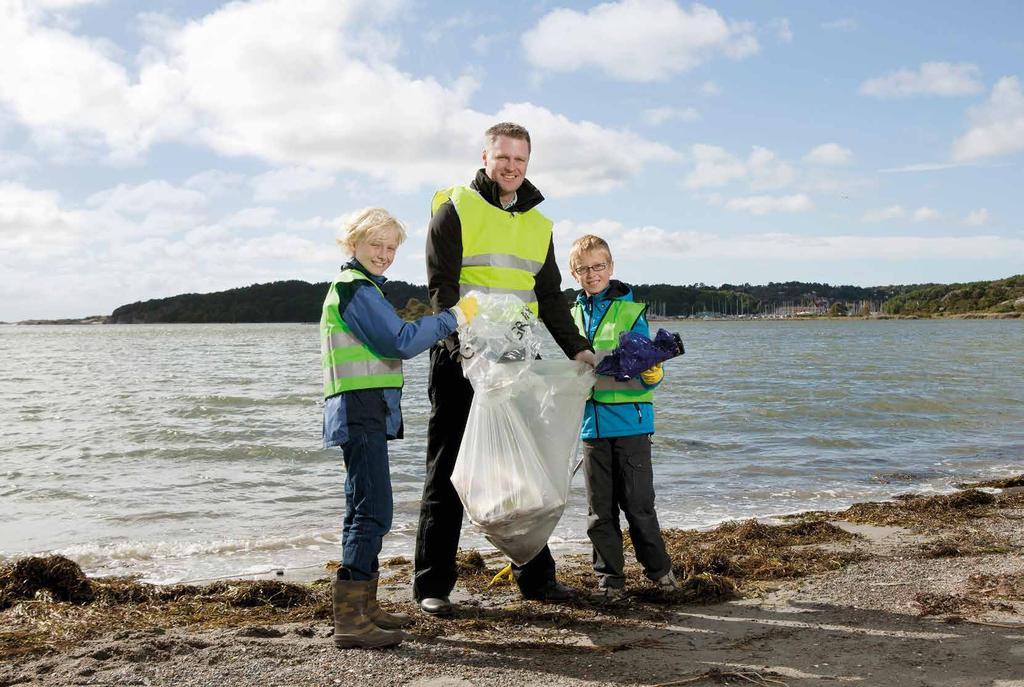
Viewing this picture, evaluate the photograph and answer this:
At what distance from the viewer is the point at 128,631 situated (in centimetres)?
405

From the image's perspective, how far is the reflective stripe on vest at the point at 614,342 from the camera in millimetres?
4598

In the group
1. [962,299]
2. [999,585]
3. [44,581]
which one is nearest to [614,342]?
[999,585]

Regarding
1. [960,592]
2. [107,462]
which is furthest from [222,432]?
[960,592]

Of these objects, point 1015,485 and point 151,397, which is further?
point 151,397

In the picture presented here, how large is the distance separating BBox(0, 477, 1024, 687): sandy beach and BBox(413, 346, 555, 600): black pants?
0.72ft

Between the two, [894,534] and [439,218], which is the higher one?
[439,218]

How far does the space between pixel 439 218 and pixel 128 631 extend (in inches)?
97.3

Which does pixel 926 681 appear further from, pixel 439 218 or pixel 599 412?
pixel 439 218

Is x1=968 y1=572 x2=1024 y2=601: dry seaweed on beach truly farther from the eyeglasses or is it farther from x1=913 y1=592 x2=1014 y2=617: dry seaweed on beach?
the eyeglasses

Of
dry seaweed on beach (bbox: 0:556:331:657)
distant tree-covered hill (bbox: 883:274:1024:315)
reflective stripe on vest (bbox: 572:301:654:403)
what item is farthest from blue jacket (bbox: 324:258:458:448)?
distant tree-covered hill (bbox: 883:274:1024:315)

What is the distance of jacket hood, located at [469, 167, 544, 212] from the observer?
433 cm

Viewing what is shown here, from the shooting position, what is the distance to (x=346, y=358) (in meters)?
3.79

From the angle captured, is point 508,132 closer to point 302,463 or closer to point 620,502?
point 620,502

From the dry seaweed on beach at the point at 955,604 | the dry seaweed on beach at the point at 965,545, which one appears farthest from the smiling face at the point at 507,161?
the dry seaweed on beach at the point at 965,545
